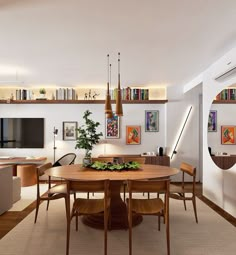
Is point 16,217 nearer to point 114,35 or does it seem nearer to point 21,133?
point 114,35

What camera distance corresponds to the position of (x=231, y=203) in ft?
11.6

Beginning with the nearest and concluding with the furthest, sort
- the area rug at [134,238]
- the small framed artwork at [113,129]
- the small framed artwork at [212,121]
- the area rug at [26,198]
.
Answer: the area rug at [134,238] → the area rug at [26,198] → the small framed artwork at [212,121] → the small framed artwork at [113,129]

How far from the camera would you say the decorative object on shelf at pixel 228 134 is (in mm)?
3814

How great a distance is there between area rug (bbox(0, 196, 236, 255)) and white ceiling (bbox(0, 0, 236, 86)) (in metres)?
2.51

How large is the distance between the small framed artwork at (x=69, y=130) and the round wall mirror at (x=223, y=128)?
3.55 meters

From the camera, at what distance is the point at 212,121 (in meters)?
4.25

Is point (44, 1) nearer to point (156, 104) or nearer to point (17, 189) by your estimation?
point (17, 189)

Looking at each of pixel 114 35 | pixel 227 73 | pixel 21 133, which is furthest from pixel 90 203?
pixel 21 133

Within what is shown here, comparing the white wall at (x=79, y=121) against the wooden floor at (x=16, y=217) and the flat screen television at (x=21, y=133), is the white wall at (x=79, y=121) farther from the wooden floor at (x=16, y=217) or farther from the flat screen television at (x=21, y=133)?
the wooden floor at (x=16, y=217)

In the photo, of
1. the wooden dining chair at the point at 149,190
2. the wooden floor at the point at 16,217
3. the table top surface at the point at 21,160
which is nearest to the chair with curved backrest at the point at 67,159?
the table top surface at the point at 21,160

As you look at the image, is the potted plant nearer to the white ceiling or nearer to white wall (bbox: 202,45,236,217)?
the white ceiling

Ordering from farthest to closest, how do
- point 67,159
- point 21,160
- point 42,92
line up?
1. point 42,92
2. point 67,159
3. point 21,160

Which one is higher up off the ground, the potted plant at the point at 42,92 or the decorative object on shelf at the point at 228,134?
the potted plant at the point at 42,92

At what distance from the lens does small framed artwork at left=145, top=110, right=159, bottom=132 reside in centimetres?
625
